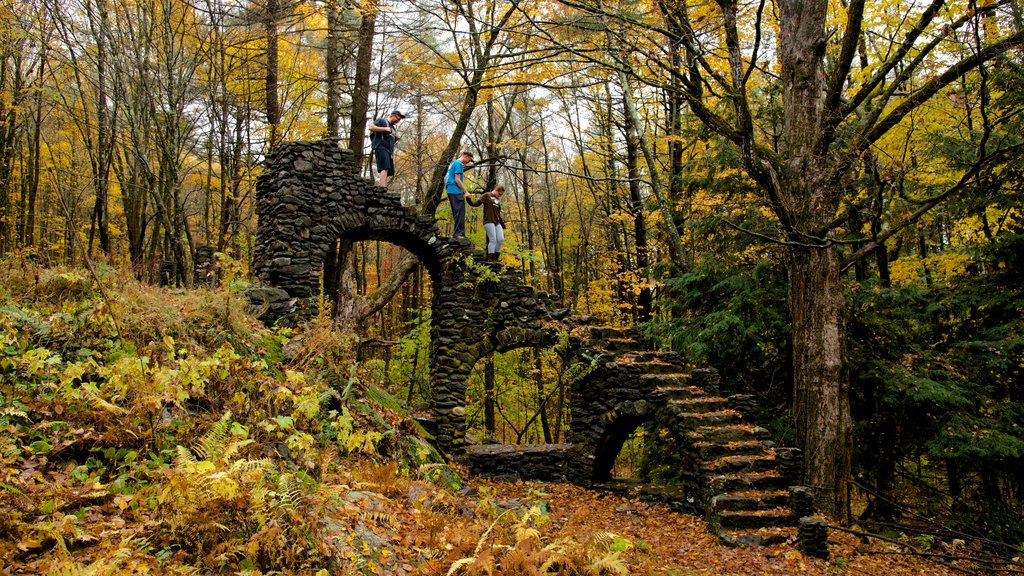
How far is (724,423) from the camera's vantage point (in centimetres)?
929

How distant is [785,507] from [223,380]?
7546 millimetres

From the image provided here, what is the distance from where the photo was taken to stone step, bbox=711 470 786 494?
800 cm

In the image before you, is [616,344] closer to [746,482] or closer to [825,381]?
[746,482]

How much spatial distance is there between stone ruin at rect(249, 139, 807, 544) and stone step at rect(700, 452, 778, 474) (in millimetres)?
19

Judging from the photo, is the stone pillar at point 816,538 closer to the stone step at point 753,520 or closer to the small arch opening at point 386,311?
the stone step at point 753,520

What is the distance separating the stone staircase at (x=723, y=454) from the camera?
761 centimetres

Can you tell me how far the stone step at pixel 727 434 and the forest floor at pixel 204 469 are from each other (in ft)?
8.35

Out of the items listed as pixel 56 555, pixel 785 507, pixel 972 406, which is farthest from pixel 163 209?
pixel 972 406

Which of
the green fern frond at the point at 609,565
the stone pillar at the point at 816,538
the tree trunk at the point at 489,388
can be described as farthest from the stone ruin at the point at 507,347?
the tree trunk at the point at 489,388

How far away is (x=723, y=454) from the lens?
28.2 feet

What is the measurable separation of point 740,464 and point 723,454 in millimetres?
317

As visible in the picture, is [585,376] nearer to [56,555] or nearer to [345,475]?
[345,475]

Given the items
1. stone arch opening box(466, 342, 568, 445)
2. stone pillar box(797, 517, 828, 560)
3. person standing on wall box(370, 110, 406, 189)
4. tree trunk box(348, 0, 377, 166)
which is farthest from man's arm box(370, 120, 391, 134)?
stone pillar box(797, 517, 828, 560)

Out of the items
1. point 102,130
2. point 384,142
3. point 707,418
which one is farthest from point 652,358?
point 102,130
